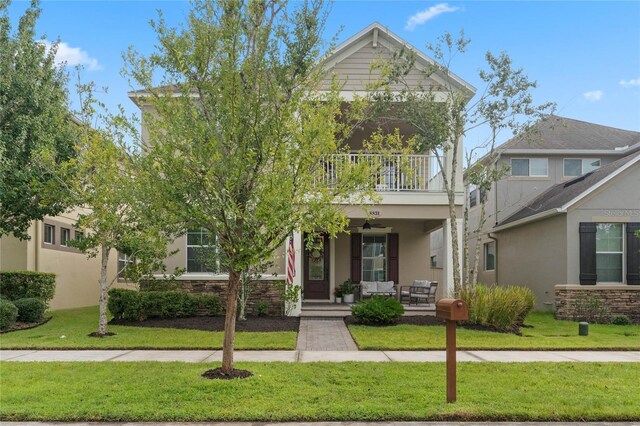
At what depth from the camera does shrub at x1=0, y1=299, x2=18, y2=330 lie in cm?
1187

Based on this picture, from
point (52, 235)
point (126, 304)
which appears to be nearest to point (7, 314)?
point (126, 304)

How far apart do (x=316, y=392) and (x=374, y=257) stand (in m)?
11.9

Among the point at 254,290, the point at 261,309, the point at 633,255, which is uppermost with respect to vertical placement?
the point at 633,255

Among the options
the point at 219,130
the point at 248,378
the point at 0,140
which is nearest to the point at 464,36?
the point at 219,130

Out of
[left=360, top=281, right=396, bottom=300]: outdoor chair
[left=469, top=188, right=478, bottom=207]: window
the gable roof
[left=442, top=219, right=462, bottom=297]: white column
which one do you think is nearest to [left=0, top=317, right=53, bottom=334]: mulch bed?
[left=360, top=281, right=396, bottom=300]: outdoor chair

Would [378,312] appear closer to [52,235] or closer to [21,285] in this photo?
[21,285]

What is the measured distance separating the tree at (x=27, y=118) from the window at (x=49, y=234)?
390 centimetres

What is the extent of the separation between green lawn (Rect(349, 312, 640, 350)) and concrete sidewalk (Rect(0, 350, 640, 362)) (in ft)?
1.47

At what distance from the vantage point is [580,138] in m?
21.6

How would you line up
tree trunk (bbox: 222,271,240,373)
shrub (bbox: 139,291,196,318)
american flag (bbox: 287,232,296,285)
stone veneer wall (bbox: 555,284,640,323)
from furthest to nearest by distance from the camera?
stone veneer wall (bbox: 555,284,640,323) < american flag (bbox: 287,232,296,285) < shrub (bbox: 139,291,196,318) < tree trunk (bbox: 222,271,240,373)

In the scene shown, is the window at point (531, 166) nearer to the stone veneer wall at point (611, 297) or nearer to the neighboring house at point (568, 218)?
the neighboring house at point (568, 218)

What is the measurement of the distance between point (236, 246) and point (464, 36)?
31.2 feet

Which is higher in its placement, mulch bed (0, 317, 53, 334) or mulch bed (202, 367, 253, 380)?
mulch bed (202, 367, 253, 380)

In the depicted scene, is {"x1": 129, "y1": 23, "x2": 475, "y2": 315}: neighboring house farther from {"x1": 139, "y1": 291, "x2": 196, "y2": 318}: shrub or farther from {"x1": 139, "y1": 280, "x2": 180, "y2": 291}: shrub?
{"x1": 139, "y1": 291, "x2": 196, "y2": 318}: shrub
